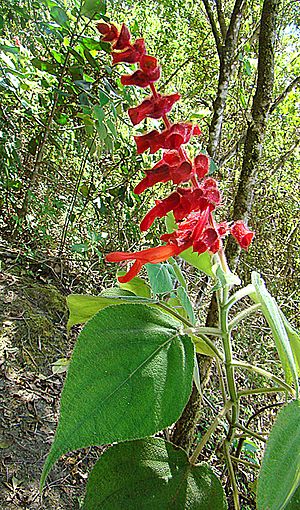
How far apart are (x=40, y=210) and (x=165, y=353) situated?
1.20 metres

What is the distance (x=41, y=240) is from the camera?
1474 millimetres

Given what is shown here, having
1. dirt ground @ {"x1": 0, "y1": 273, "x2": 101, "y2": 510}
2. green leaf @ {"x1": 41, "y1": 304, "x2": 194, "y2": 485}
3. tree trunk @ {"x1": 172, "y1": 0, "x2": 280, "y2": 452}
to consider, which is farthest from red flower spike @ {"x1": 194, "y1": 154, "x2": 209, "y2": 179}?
dirt ground @ {"x1": 0, "y1": 273, "x2": 101, "y2": 510}

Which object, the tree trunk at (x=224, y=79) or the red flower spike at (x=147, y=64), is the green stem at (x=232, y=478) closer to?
the red flower spike at (x=147, y=64)

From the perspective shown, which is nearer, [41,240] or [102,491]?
[102,491]

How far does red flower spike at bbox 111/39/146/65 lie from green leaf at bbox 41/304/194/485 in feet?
0.56

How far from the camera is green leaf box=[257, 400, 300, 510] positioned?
0.26m

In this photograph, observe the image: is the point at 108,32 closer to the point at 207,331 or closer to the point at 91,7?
the point at 207,331

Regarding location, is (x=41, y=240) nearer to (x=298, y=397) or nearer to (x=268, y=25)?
(x=268, y=25)

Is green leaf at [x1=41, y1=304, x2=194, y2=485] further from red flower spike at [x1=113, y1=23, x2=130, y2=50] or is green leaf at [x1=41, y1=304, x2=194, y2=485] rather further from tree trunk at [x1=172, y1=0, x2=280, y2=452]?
tree trunk at [x1=172, y1=0, x2=280, y2=452]


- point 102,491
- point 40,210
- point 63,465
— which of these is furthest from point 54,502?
point 40,210

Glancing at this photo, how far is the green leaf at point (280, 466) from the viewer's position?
0.26 m

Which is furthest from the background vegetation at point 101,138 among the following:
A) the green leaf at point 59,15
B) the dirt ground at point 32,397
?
the dirt ground at point 32,397

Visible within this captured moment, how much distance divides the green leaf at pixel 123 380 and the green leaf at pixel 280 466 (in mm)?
59

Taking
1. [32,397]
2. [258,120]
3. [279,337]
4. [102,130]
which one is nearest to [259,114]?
[258,120]
